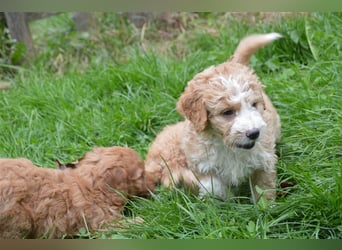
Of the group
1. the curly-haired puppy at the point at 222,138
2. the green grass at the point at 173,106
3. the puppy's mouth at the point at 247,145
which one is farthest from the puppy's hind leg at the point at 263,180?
the puppy's mouth at the point at 247,145

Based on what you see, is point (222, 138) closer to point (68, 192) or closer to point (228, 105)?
point (228, 105)

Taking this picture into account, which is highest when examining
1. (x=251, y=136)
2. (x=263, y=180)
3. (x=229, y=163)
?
(x=251, y=136)

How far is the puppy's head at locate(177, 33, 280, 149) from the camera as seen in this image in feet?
11.5

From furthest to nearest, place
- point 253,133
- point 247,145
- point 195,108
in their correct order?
point 195,108 → point 247,145 → point 253,133

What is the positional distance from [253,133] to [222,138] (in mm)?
351

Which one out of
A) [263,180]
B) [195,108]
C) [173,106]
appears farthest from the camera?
[173,106]

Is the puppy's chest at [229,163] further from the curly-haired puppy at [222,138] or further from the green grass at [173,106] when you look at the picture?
the green grass at [173,106]

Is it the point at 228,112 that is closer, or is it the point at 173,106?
the point at 228,112

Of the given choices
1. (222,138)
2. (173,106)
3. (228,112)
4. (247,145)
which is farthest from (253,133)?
(173,106)

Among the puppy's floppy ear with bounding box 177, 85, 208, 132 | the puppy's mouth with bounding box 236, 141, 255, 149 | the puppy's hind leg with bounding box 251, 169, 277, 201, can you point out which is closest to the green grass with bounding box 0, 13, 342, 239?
the puppy's hind leg with bounding box 251, 169, 277, 201

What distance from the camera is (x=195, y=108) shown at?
3.74 metres

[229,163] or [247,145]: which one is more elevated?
[247,145]
